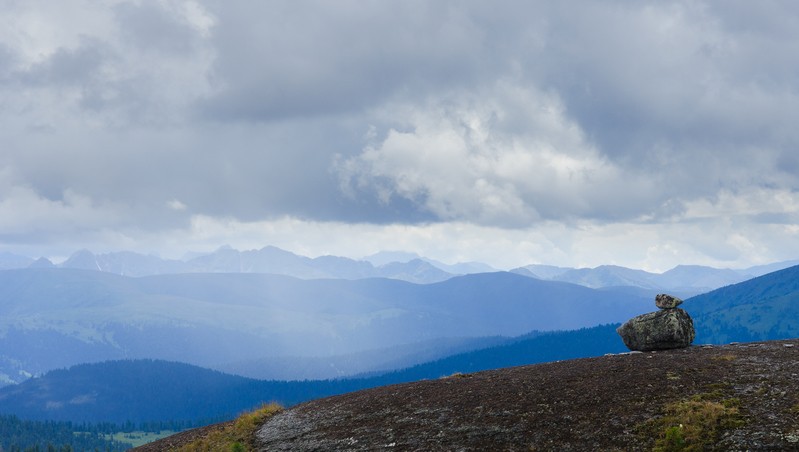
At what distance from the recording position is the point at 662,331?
48875mm

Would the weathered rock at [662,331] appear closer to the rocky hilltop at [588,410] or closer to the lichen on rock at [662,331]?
the lichen on rock at [662,331]

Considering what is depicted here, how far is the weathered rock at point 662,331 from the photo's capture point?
160 feet

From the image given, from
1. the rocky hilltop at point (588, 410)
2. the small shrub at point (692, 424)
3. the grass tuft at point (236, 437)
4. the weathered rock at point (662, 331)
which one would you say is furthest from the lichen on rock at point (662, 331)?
the grass tuft at point (236, 437)

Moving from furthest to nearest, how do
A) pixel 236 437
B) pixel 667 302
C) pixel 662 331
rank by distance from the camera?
pixel 667 302, pixel 662 331, pixel 236 437

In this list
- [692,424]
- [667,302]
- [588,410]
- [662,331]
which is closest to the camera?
[692,424]

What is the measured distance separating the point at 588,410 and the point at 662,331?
19.6 m

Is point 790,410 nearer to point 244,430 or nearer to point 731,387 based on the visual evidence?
point 731,387

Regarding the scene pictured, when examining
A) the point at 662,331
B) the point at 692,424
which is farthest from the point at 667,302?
the point at 692,424

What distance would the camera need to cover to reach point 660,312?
49.9 m

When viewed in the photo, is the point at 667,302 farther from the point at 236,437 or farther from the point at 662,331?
the point at 236,437

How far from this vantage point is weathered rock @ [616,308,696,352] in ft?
160

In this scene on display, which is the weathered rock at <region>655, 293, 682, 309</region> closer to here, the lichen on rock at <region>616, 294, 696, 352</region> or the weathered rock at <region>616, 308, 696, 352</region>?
the lichen on rock at <region>616, 294, 696, 352</region>

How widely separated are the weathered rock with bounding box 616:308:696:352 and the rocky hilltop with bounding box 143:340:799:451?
1986mm

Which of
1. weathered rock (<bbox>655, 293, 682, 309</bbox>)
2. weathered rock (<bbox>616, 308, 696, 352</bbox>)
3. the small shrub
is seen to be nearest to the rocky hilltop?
the small shrub
